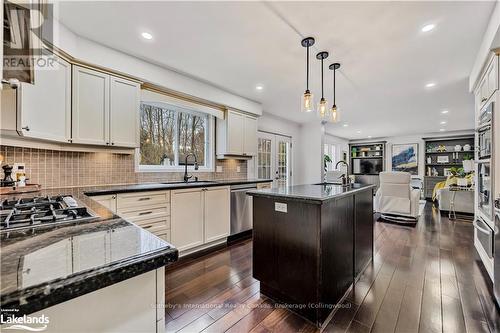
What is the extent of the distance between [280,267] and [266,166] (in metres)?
3.58

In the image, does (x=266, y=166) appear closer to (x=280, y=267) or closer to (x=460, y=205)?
(x=280, y=267)

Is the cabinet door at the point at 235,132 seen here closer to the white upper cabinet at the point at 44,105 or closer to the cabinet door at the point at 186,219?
the cabinet door at the point at 186,219

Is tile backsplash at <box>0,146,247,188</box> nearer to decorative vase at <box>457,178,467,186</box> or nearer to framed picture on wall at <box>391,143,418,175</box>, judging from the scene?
decorative vase at <box>457,178,467,186</box>

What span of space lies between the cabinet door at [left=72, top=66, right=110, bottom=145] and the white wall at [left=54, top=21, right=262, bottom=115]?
159 millimetres

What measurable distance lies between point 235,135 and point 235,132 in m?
0.06

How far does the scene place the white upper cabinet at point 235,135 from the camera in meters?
3.95

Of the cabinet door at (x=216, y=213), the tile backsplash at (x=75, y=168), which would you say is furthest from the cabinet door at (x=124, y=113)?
the cabinet door at (x=216, y=213)

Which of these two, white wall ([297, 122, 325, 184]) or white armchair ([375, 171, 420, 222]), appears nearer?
white armchair ([375, 171, 420, 222])

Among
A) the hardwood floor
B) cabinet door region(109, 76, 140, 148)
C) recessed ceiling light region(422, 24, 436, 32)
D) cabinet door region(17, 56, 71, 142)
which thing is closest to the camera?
the hardwood floor

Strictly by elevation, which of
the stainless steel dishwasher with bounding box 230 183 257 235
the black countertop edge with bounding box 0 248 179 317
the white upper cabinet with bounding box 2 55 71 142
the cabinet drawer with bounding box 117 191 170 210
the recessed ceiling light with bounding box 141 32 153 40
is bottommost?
the stainless steel dishwasher with bounding box 230 183 257 235

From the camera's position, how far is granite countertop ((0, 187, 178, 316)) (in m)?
0.45

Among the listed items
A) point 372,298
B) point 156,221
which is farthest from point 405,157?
point 156,221

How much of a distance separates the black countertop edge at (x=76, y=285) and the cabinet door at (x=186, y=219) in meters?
2.24

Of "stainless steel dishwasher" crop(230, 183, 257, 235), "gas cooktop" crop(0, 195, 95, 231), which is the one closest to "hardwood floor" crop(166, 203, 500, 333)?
"stainless steel dishwasher" crop(230, 183, 257, 235)
